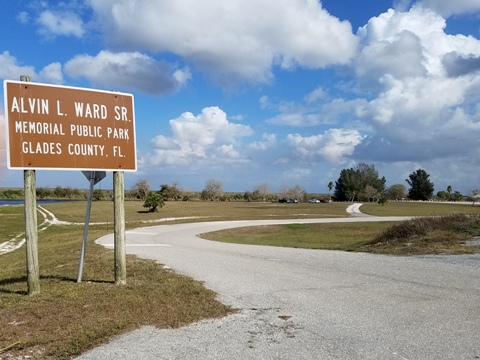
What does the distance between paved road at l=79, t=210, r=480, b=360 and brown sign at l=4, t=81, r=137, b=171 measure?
10.4 feet

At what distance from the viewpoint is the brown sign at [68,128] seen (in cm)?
730

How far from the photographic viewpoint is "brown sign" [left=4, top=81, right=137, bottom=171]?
7.30 metres

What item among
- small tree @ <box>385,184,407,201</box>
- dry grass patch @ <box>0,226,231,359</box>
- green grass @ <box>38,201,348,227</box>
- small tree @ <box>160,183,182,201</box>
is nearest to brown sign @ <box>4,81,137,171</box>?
Result: dry grass patch @ <box>0,226,231,359</box>

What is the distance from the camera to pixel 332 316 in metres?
5.90

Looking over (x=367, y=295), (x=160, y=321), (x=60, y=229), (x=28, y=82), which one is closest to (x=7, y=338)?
(x=160, y=321)

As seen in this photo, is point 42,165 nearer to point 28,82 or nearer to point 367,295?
point 28,82

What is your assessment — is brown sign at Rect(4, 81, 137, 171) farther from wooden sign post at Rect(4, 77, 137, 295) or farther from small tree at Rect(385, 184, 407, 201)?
small tree at Rect(385, 184, 407, 201)

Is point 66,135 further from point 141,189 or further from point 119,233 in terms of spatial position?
point 141,189

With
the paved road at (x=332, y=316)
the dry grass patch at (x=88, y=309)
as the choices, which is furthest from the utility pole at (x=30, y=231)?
the paved road at (x=332, y=316)

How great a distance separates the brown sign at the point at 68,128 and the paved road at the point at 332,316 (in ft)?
10.4

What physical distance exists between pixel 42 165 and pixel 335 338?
18.1 feet

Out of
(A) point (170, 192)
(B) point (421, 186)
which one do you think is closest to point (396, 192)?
(B) point (421, 186)

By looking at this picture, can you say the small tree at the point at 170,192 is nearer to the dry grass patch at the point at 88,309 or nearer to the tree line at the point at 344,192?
the tree line at the point at 344,192

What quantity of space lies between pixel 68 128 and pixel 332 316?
216 inches
